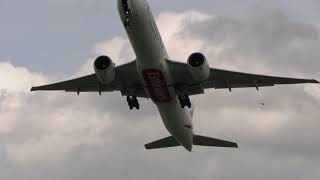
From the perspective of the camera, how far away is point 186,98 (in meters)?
34.3

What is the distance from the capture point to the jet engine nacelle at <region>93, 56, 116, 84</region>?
3123cm

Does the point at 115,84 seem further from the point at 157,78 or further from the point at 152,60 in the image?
the point at 152,60

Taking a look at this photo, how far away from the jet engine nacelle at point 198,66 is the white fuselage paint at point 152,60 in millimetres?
1288

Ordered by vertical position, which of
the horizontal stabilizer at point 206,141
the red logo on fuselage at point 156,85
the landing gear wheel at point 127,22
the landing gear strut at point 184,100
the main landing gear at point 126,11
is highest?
the main landing gear at point 126,11

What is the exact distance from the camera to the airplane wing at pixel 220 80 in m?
32.7

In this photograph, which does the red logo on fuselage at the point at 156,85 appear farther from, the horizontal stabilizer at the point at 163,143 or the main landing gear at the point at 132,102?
the horizontal stabilizer at the point at 163,143

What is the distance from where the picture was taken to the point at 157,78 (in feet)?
104

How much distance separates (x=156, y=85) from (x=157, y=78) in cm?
72

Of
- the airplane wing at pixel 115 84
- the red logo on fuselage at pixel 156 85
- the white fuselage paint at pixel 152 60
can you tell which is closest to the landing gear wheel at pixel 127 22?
the white fuselage paint at pixel 152 60

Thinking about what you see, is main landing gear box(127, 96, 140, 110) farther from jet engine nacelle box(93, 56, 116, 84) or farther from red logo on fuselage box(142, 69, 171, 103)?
jet engine nacelle box(93, 56, 116, 84)

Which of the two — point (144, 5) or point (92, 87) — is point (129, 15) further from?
point (92, 87)

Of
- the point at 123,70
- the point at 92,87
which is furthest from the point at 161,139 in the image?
the point at 123,70

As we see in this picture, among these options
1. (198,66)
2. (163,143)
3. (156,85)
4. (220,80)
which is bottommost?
(163,143)

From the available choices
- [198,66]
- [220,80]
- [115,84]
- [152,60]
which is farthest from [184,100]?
[152,60]
